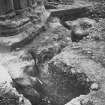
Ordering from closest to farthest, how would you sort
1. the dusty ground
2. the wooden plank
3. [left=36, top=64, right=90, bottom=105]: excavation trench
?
the dusty ground, [left=36, top=64, right=90, bottom=105]: excavation trench, the wooden plank

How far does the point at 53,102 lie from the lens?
226 inches

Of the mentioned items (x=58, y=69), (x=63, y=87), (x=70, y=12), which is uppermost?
(x=70, y=12)

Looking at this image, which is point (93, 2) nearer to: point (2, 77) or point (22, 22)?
point (22, 22)

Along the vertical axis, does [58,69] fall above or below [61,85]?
above

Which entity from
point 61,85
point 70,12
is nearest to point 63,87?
point 61,85

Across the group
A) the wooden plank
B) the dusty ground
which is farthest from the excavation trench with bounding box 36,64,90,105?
the wooden plank

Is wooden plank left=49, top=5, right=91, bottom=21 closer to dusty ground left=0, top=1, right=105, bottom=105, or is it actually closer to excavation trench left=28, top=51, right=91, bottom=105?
dusty ground left=0, top=1, right=105, bottom=105

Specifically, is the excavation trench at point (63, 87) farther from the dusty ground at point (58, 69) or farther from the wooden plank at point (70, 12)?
the wooden plank at point (70, 12)

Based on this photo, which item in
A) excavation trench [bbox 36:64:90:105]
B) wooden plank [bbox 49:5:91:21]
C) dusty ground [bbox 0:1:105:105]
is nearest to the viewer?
dusty ground [bbox 0:1:105:105]

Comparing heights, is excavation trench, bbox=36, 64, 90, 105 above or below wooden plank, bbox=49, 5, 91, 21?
below

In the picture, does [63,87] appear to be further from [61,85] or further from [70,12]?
[70,12]

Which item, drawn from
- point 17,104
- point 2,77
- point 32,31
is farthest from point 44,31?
point 17,104

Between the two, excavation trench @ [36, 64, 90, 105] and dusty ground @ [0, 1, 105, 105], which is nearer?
dusty ground @ [0, 1, 105, 105]

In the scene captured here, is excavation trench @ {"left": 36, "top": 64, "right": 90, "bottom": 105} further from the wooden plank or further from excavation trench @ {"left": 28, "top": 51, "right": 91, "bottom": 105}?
the wooden plank
